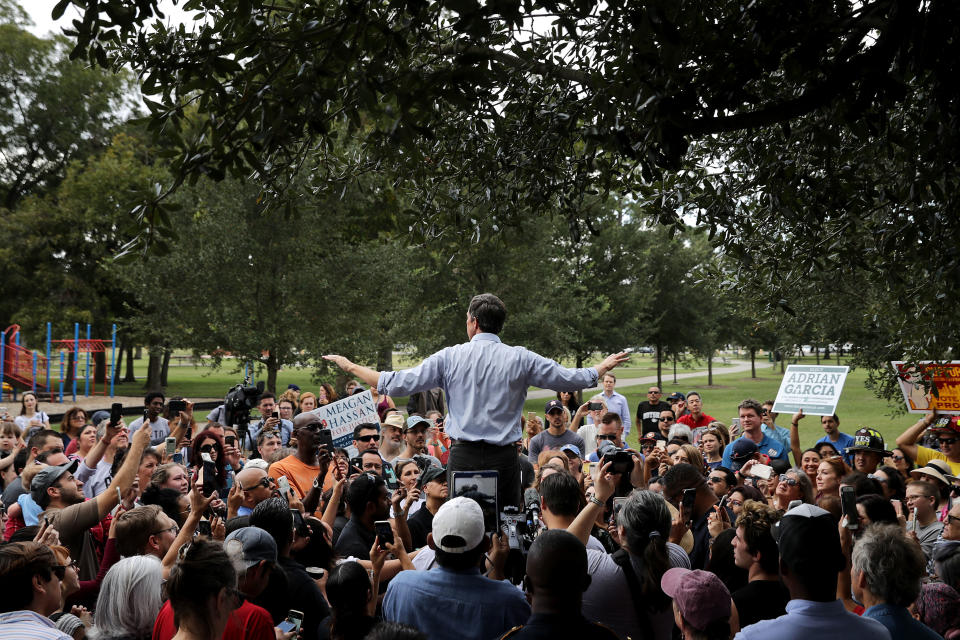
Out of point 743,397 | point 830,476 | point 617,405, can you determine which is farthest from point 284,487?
point 743,397

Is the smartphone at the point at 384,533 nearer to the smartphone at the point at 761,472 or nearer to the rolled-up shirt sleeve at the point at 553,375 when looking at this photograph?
the rolled-up shirt sleeve at the point at 553,375

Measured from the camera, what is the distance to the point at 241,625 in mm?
3537

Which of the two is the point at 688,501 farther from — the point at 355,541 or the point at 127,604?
the point at 127,604

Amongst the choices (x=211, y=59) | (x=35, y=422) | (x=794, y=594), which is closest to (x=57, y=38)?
(x=35, y=422)

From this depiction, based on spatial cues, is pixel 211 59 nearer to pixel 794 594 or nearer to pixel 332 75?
pixel 332 75

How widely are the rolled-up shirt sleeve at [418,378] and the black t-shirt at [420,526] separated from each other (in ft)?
2.73

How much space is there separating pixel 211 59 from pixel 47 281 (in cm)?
3615

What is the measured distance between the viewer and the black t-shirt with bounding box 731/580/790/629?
159 inches

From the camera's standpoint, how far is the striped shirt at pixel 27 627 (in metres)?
3.28

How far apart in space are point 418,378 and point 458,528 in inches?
80.6

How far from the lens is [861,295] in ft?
51.3

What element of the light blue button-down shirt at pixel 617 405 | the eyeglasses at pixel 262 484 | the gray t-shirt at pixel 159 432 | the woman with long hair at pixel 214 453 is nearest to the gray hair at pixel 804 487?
the eyeglasses at pixel 262 484

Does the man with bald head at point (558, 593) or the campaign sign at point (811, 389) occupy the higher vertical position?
the campaign sign at point (811, 389)

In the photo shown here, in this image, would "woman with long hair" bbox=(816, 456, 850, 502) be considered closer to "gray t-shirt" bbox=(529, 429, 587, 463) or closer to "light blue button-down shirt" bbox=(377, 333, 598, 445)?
"light blue button-down shirt" bbox=(377, 333, 598, 445)
